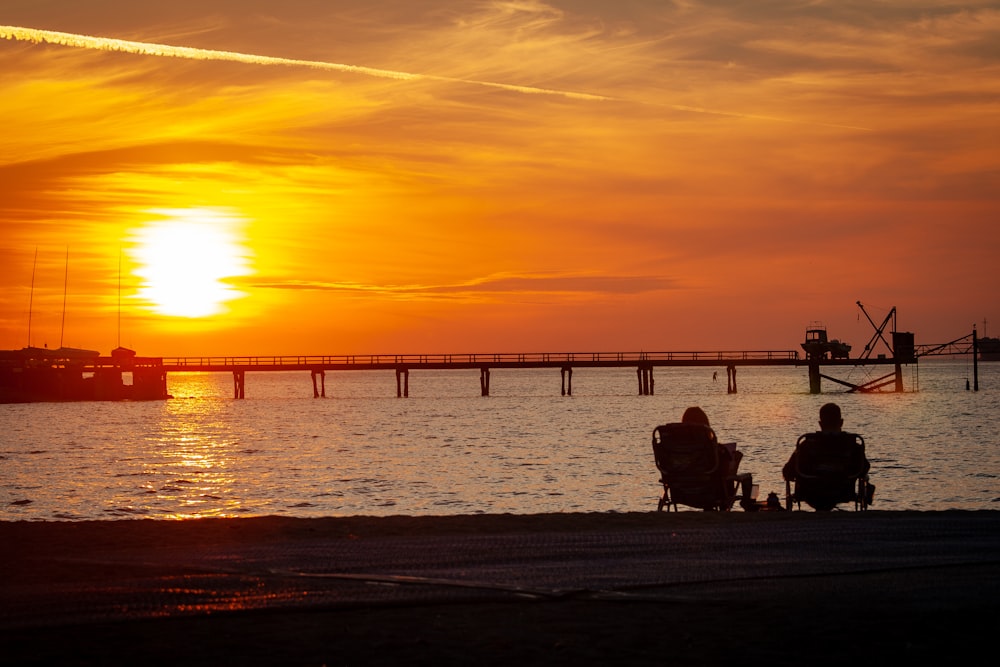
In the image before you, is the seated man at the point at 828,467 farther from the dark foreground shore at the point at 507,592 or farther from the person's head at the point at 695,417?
the dark foreground shore at the point at 507,592

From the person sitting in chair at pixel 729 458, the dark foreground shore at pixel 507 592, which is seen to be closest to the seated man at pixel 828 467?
the person sitting in chair at pixel 729 458

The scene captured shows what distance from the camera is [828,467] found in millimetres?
15062

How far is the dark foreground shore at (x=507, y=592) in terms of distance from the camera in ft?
21.8

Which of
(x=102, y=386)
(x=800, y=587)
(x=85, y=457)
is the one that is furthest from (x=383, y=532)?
(x=102, y=386)

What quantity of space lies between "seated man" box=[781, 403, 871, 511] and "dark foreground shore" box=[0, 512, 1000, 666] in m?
2.25

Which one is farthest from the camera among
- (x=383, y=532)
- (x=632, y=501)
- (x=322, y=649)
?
(x=632, y=501)

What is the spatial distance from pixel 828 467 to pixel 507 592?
780cm

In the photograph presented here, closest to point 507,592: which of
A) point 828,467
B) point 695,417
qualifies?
point 828,467

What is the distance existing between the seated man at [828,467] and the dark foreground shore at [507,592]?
225 cm

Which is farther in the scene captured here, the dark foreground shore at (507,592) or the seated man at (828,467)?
the seated man at (828,467)

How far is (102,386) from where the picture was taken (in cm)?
13375

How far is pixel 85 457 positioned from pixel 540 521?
38.9 m

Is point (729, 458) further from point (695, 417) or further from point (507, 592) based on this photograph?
point (507, 592)

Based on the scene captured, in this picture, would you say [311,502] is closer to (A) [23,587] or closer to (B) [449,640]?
(A) [23,587]
